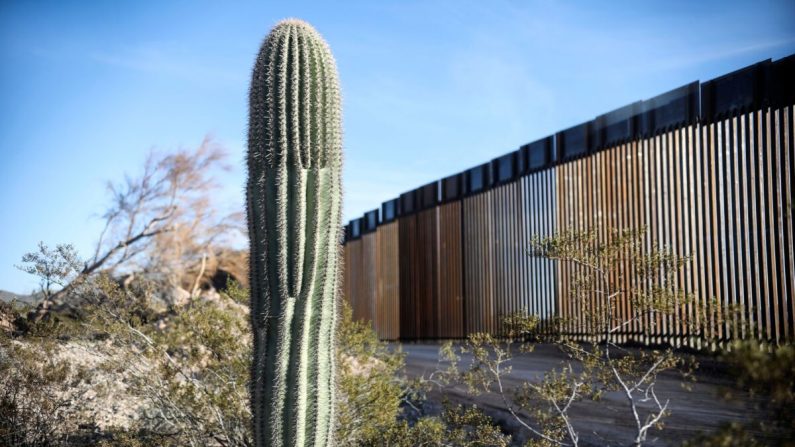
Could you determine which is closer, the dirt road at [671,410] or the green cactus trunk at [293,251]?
the green cactus trunk at [293,251]

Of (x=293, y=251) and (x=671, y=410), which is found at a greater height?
(x=293, y=251)

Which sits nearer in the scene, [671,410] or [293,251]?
[293,251]

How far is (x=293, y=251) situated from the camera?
3.14m

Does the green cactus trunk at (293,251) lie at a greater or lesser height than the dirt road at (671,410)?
greater

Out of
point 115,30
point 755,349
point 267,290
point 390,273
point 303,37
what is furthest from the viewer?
point 390,273

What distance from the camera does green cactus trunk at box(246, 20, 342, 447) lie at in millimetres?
3107

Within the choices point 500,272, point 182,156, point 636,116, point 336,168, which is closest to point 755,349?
point 336,168

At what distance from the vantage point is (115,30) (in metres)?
6.35

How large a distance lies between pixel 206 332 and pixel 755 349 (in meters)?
3.40

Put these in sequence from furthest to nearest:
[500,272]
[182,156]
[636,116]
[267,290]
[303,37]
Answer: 1. [182,156]
2. [500,272]
3. [636,116]
4. [303,37]
5. [267,290]

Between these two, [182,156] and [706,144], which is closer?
[706,144]

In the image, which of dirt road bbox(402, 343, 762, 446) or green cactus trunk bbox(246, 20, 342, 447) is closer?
green cactus trunk bbox(246, 20, 342, 447)

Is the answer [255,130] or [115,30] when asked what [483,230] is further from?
[255,130]

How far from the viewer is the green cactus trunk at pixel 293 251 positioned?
122 inches
